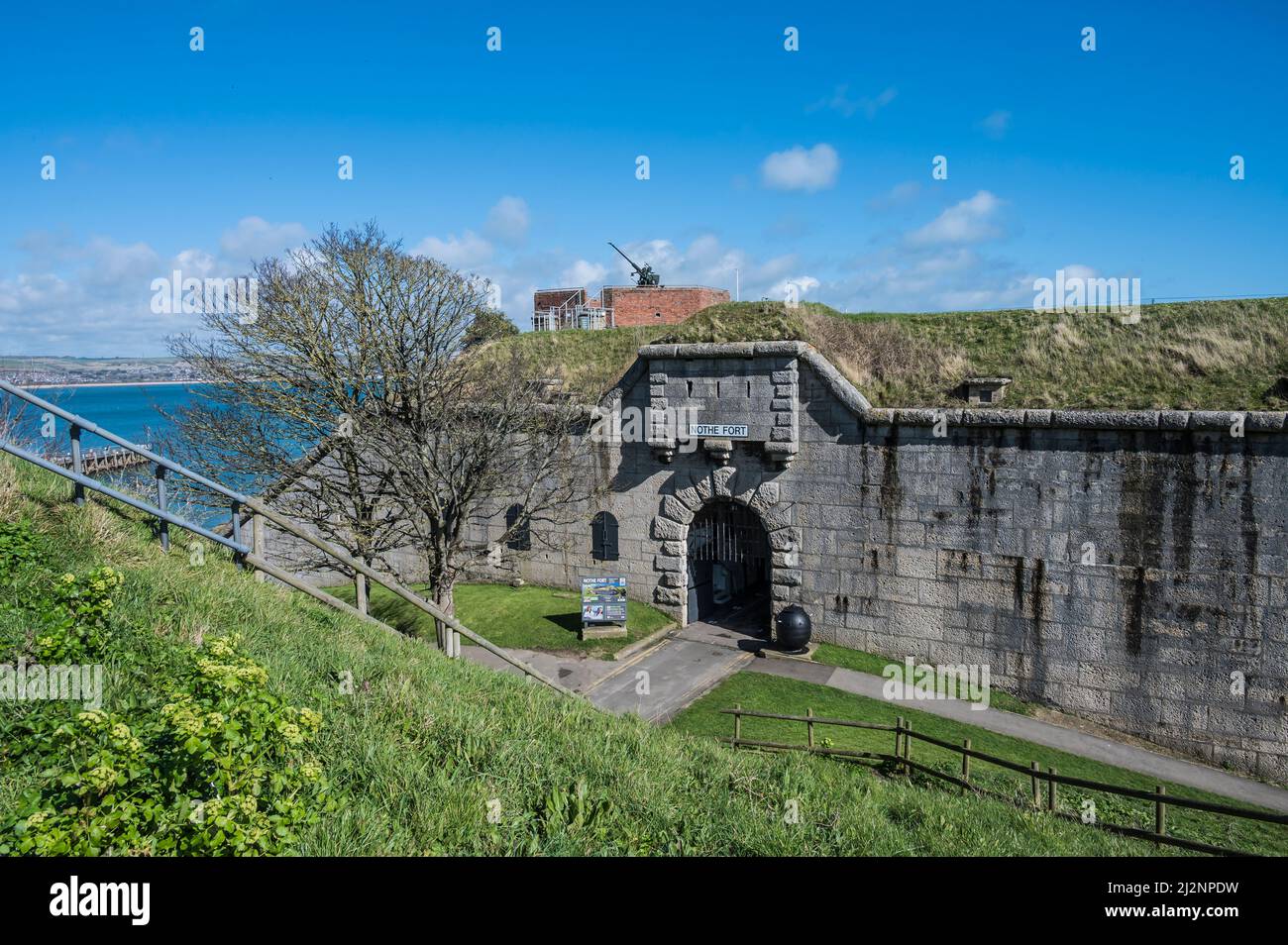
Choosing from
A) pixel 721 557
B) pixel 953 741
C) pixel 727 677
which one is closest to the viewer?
pixel 953 741

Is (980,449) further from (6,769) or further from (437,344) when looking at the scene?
(6,769)

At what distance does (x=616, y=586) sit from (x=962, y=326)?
10.5m

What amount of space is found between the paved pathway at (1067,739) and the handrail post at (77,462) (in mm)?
12590

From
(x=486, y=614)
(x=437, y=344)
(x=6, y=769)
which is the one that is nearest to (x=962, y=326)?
(x=437, y=344)

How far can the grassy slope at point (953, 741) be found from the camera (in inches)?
431

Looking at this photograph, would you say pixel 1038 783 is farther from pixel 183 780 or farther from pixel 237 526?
pixel 237 526

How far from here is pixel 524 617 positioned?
19609mm

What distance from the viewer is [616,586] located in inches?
724

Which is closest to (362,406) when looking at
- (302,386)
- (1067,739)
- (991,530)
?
(302,386)

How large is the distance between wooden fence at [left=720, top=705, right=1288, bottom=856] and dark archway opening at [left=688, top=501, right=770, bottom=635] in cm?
634

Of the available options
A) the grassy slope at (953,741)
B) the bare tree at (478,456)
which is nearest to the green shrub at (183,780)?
the grassy slope at (953,741)

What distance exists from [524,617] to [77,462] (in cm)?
1208

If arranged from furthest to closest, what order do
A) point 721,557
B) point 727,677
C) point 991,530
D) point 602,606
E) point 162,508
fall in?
point 721,557 → point 602,606 → point 727,677 → point 991,530 → point 162,508
